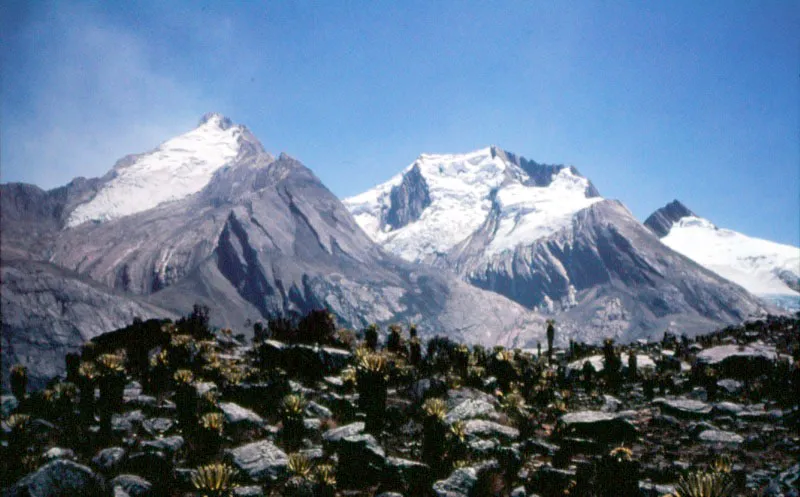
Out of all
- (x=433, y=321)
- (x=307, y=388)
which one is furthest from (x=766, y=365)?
(x=433, y=321)

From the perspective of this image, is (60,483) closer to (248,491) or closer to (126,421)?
(248,491)

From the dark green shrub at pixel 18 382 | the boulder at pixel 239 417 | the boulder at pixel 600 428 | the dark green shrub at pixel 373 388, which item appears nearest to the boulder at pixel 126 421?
the boulder at pixel 239 417

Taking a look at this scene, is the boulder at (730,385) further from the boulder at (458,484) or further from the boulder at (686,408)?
the boulder at (458,484)

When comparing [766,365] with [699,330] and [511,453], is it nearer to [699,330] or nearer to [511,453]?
[511,453]

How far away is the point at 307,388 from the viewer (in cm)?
1762

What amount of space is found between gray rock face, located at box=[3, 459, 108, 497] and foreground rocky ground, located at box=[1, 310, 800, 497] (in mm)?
28

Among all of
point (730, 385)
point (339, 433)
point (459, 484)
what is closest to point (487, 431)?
point (459, 484)

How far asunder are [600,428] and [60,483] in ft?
44.3

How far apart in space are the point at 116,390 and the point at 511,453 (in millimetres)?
12794

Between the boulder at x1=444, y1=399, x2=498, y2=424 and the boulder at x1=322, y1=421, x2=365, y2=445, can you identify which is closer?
the boulder at x1=322, y1=421, x2=365, y2=445

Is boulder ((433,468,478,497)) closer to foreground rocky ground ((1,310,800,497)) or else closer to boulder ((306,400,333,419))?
foreground rocky ground ((1,310,800,497))

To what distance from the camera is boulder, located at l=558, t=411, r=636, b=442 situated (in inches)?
531

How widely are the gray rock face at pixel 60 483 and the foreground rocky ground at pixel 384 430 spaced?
0.03 m

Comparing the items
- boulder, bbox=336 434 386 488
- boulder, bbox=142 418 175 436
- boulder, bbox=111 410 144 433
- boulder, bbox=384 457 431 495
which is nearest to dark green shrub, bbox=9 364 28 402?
boulder, bbox=111 410 144 433
